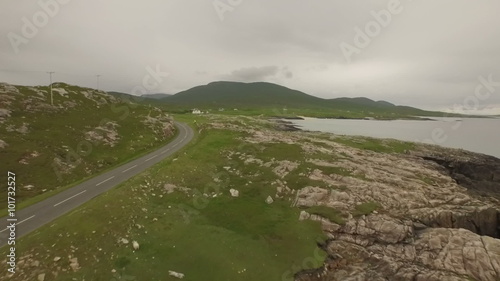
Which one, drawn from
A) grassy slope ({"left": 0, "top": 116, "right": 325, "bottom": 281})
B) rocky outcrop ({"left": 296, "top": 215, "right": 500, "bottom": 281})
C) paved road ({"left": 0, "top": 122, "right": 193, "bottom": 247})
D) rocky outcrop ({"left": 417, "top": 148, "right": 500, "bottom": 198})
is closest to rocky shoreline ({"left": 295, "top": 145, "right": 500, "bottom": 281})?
rocky outcrop ({"left": 296, "top": 215, "right": 500, "bottom": 281})

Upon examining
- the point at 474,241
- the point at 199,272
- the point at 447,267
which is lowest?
the point at 199,272

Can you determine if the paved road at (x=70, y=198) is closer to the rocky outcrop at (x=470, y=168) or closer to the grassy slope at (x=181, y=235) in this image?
the grassy slope at (x=181, y=235)

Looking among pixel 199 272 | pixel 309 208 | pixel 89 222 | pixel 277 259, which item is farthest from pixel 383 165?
pixel 89 222

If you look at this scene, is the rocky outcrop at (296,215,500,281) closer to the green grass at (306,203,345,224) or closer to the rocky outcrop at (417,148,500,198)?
the green grass at (306,203,345,224)

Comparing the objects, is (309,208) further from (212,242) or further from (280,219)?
(212,242)

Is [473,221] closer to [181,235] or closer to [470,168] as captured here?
[181,235]

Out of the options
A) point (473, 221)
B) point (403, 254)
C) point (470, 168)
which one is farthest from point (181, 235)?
point (470, 168)

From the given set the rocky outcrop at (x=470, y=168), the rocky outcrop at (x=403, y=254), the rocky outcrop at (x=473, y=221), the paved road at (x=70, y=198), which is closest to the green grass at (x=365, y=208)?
the rocky outcrop at (x=403, y=254)
